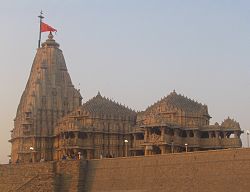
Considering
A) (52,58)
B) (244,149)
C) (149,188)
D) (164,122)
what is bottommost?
(149,188)

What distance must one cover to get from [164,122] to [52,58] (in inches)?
1032

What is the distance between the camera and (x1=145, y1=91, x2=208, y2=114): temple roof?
6707 cm

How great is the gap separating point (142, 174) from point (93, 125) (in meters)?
22.3

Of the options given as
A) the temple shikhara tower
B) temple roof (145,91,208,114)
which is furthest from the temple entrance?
the temple shikhara tower

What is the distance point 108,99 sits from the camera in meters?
74.9

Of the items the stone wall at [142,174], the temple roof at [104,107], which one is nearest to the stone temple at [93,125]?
the temple roof at [104,107]

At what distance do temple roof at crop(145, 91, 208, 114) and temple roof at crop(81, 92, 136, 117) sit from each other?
15.7 feet

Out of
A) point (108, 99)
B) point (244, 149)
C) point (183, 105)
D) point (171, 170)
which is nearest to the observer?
point (244, 149)

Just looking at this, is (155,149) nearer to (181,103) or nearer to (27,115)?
(181,103)

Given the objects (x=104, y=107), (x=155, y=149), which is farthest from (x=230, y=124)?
(x=104, y=107)

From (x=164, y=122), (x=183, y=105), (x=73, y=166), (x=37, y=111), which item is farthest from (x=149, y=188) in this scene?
(x=37, y=111)

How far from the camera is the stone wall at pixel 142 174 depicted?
44469 millimetres

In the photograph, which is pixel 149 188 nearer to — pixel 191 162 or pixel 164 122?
pixel 191 162

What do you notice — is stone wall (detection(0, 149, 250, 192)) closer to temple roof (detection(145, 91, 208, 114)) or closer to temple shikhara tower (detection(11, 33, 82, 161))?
temple roof (detection(145, 91, 208, 114))
